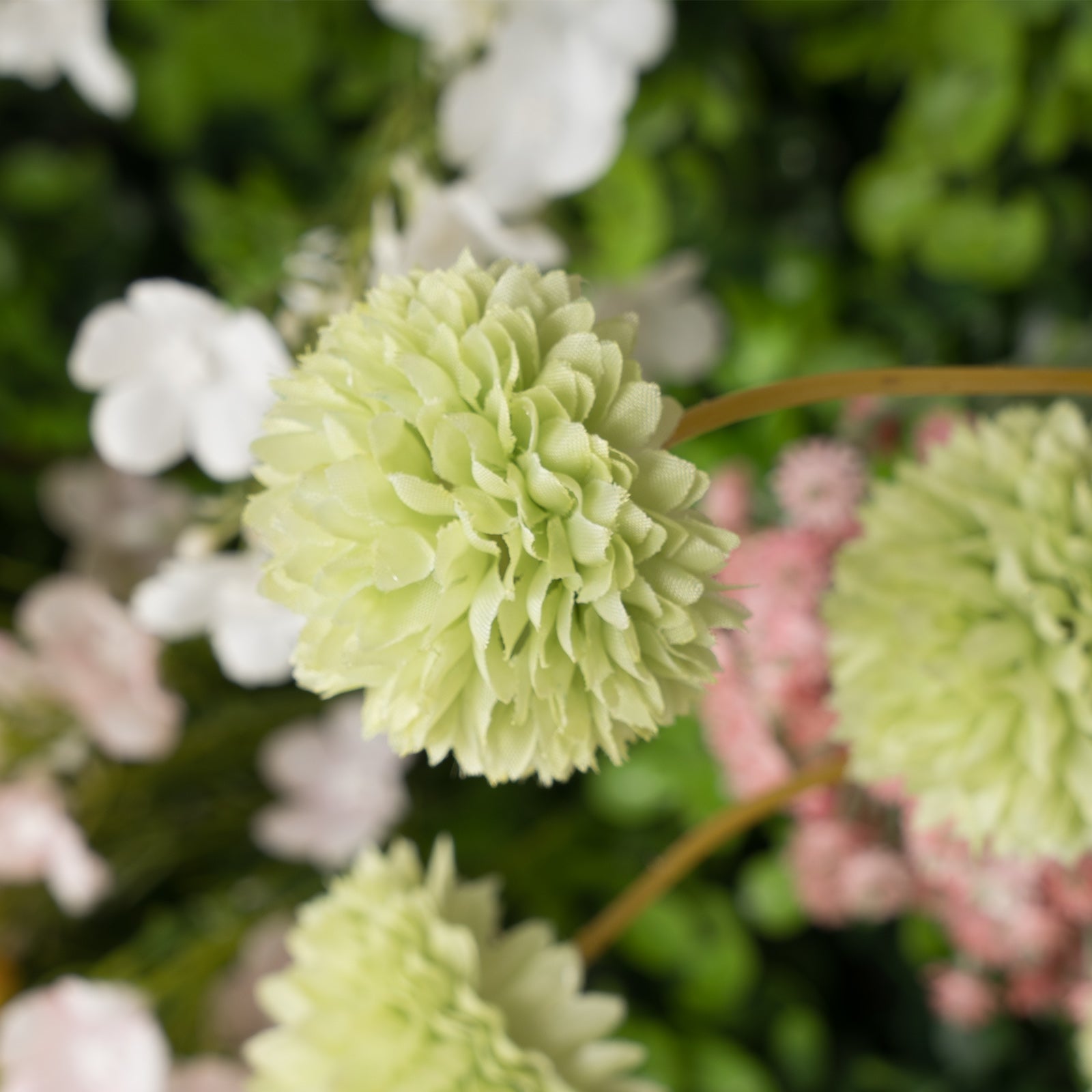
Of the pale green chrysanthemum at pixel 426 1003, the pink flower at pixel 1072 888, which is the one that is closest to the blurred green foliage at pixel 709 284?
the pink flower at pixel 1072 888

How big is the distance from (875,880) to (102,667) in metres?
0.44

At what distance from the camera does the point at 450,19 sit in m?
0.50

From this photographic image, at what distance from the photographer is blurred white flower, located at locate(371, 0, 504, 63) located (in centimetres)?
49

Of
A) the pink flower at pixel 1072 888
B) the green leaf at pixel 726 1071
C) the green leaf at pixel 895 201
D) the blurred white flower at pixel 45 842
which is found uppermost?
the green leaf at pixel 895 201

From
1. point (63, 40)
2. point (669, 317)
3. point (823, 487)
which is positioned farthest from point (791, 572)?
point (63, 40)

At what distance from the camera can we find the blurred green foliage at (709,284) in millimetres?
586

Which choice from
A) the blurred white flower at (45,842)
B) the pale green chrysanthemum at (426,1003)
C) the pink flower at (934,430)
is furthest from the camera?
the blurred white flower at (45,842)

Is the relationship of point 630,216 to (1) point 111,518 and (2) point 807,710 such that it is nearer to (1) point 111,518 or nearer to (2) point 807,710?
(2) point 807,710

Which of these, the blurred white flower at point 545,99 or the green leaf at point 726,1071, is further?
the green leaf at point 726,1071

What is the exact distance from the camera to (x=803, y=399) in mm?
265

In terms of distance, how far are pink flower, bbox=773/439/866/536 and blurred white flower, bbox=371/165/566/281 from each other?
0.15m

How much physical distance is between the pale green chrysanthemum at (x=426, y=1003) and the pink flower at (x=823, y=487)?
0.22 m

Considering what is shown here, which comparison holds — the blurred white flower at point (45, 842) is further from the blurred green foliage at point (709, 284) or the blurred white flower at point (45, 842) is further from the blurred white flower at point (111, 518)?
the blurred white flower at point (111, 518)

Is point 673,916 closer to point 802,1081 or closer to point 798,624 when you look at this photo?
point 802,1081
